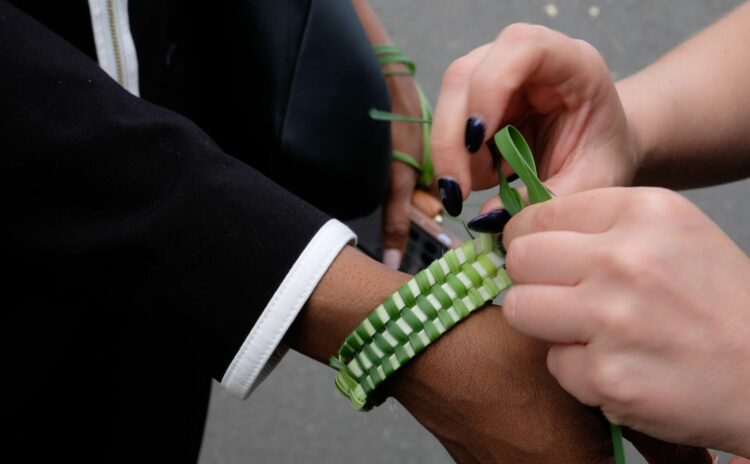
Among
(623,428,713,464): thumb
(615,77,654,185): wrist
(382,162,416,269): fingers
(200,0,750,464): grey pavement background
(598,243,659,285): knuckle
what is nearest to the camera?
(598,243,659,285): knuckle

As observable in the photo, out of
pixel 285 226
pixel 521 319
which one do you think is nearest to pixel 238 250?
pixel 285 226

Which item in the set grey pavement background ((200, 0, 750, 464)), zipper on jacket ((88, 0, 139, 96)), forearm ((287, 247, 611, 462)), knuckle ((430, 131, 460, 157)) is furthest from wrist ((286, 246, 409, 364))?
grey pavement background ((200, 0, 750, 464))

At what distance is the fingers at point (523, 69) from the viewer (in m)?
0.56

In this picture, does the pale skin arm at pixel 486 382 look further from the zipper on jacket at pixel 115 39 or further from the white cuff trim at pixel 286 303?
the zipper on jacket at pixel 115 39

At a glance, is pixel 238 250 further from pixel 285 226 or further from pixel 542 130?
pixel 542 130

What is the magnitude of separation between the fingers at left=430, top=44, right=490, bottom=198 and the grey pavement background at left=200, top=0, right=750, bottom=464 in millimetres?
637

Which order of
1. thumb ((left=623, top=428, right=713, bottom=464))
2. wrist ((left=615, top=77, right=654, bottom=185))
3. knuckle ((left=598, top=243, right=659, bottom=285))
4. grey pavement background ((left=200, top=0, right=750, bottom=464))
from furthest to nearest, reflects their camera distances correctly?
grey pavement background ((left=200, top=0, right=750, bottom=464))
wrist ((left=615, top=77, right=654, bottom=185))
thumb ((left=623, top=428, right=713, bottom=464))
knuckle ((left=598, top=243, right=659, bottom=285))

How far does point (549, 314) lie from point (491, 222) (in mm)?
102

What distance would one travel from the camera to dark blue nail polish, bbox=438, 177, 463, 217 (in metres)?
0.59

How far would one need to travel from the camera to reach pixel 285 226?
1.65 ft

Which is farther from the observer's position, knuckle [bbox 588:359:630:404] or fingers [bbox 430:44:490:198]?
fingers [bbox 430:44:490:198]

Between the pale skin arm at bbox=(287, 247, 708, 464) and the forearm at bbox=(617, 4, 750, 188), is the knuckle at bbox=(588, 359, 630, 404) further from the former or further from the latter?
the forearm at bbox=(617, 4, 750, 188)

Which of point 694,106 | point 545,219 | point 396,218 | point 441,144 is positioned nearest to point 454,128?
point 441,144

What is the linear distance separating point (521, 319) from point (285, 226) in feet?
0.50
